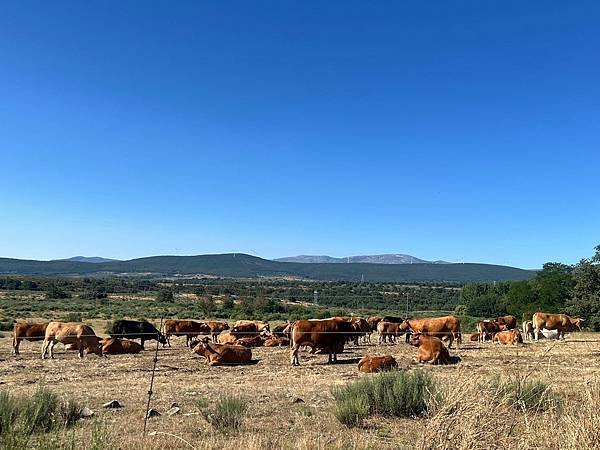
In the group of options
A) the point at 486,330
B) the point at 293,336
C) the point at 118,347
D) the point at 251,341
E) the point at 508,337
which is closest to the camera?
the point at 293,336

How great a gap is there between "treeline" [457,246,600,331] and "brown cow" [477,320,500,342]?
91.5 inches

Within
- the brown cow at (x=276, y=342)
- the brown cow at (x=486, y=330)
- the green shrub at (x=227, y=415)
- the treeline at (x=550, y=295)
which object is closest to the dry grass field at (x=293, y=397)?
the green shrub at (x=227, y=415)

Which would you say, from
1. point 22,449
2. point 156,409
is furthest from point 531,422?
point 156,409

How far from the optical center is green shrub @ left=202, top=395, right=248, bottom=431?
8414 millimetres

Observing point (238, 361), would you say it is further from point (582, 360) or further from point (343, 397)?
point (582, 360)

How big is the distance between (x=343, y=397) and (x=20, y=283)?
350 feet

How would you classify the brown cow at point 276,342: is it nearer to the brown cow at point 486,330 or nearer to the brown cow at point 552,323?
the brown cow at point 486,330

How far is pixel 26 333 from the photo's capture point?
20.9 m

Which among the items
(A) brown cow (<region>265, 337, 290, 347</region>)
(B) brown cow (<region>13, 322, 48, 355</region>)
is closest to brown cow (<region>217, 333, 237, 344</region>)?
→ (A) brown cow (<region>265, 337, 290, 347</region>)

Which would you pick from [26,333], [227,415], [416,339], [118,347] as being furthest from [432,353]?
[26,333]

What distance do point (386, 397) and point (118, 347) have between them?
1335 centimetres

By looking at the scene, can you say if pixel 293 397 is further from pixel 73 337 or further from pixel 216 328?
pixel 216 328

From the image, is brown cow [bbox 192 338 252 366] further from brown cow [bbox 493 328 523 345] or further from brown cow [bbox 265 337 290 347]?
brown cow [bbox 493 328 523 345]

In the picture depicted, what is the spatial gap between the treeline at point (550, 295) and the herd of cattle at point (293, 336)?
3.87 m
